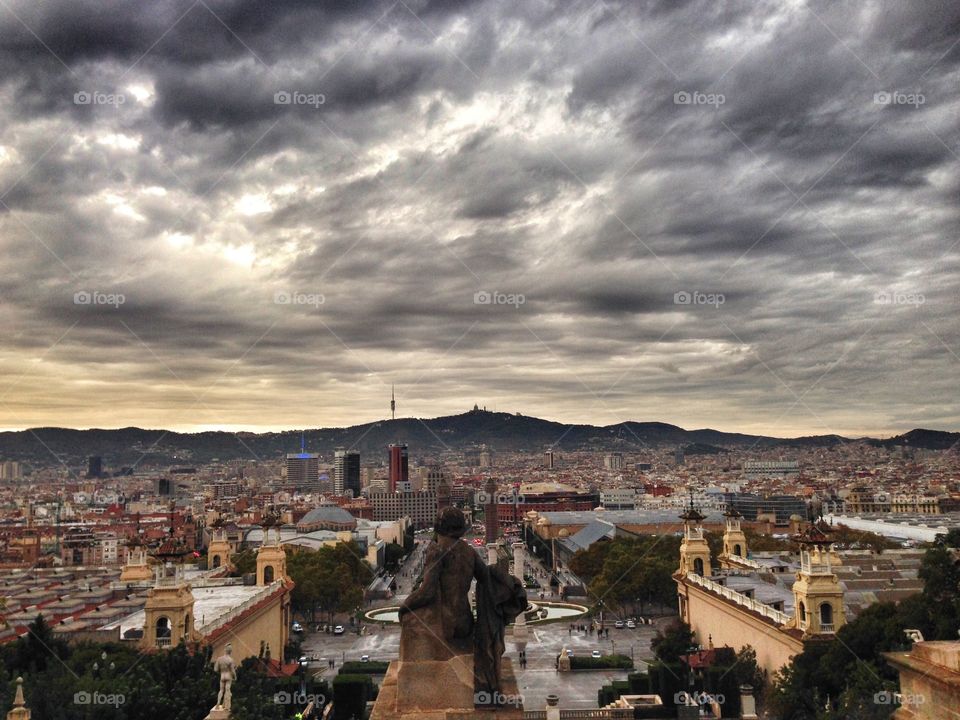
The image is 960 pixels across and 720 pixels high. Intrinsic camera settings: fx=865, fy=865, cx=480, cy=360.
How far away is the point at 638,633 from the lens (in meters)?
52.4

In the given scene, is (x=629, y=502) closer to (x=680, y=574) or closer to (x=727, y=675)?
(x=680, y=574)

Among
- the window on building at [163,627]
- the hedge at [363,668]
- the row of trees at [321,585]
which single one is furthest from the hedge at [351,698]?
the row of trees at [321,585]

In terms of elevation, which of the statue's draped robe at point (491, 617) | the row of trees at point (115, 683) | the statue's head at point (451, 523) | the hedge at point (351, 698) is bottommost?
the hedge at point (351, 698)

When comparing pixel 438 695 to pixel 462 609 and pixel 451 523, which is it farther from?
pixel 451 523

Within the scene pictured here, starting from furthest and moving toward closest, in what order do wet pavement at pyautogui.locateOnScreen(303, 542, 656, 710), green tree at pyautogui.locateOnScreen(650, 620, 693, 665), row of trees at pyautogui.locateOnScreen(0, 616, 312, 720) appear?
green tree at pyautogui.locateOnScreen(650, 620, 693, 665)
wet pavement at pyautogui.locateOnScreen(303, 542, 656, 710)
row of trees at pyautogui.locateOnScreen(0, 616, 312, 720)

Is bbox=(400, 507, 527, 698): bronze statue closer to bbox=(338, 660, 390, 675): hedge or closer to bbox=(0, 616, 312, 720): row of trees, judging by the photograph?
bbox=(0, 616, 312, 720): row of trees

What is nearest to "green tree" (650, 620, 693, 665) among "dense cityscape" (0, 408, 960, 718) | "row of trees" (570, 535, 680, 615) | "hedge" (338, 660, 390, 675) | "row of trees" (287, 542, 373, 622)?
"dense cityscape" (0, 408, 960, 718)

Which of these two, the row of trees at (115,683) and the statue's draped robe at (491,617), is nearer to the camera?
the statue's draped robe at (491,617)

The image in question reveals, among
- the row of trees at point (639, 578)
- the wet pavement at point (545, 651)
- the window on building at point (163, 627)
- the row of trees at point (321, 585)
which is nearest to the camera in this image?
the window on building at point (163, 627)

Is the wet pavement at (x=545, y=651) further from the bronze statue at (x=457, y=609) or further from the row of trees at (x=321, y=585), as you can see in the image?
the bronze statue at (x=457, y=609)

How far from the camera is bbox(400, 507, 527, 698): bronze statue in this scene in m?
7.46

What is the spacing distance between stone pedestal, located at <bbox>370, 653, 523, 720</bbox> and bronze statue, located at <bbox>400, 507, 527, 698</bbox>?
0.25 feet

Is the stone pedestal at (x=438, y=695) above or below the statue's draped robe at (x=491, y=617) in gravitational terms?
below

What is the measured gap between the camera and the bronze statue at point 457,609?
7461mm
